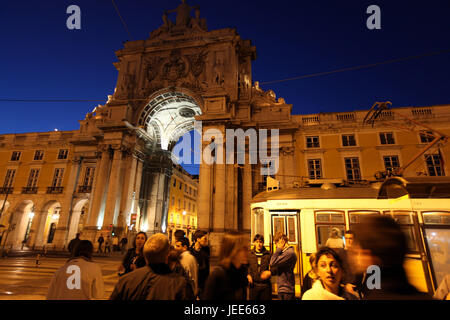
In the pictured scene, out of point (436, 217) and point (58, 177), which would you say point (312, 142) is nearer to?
point (436, 217)

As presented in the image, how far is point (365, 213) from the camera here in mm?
8961

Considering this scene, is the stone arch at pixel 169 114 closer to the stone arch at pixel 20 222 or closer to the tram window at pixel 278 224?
the tram window at pixel 278 224

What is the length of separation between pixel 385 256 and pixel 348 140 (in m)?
22.4

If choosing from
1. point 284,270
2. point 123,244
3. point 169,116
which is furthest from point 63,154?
point 284,270

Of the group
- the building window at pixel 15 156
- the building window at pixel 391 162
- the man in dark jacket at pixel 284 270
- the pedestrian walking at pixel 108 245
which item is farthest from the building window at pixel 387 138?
the building window at pixel 15 156

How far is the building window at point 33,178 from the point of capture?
30.9 metres

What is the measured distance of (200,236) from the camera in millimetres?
5520

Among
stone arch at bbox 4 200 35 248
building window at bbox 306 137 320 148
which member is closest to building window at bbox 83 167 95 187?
stone arch at bbox 4 200 35 248

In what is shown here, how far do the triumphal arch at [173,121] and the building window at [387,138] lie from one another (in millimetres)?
8039

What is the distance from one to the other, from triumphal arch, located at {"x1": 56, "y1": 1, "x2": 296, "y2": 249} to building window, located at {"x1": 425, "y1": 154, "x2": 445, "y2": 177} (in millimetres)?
11251

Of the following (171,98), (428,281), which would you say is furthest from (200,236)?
(171,98)

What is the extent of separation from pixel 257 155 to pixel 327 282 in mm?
21300

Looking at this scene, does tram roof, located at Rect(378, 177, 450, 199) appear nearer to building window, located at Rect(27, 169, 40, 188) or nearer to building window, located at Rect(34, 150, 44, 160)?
building window, located at Rect(27, 169, 40, 188)

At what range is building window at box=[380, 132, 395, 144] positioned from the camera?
21.6 m
